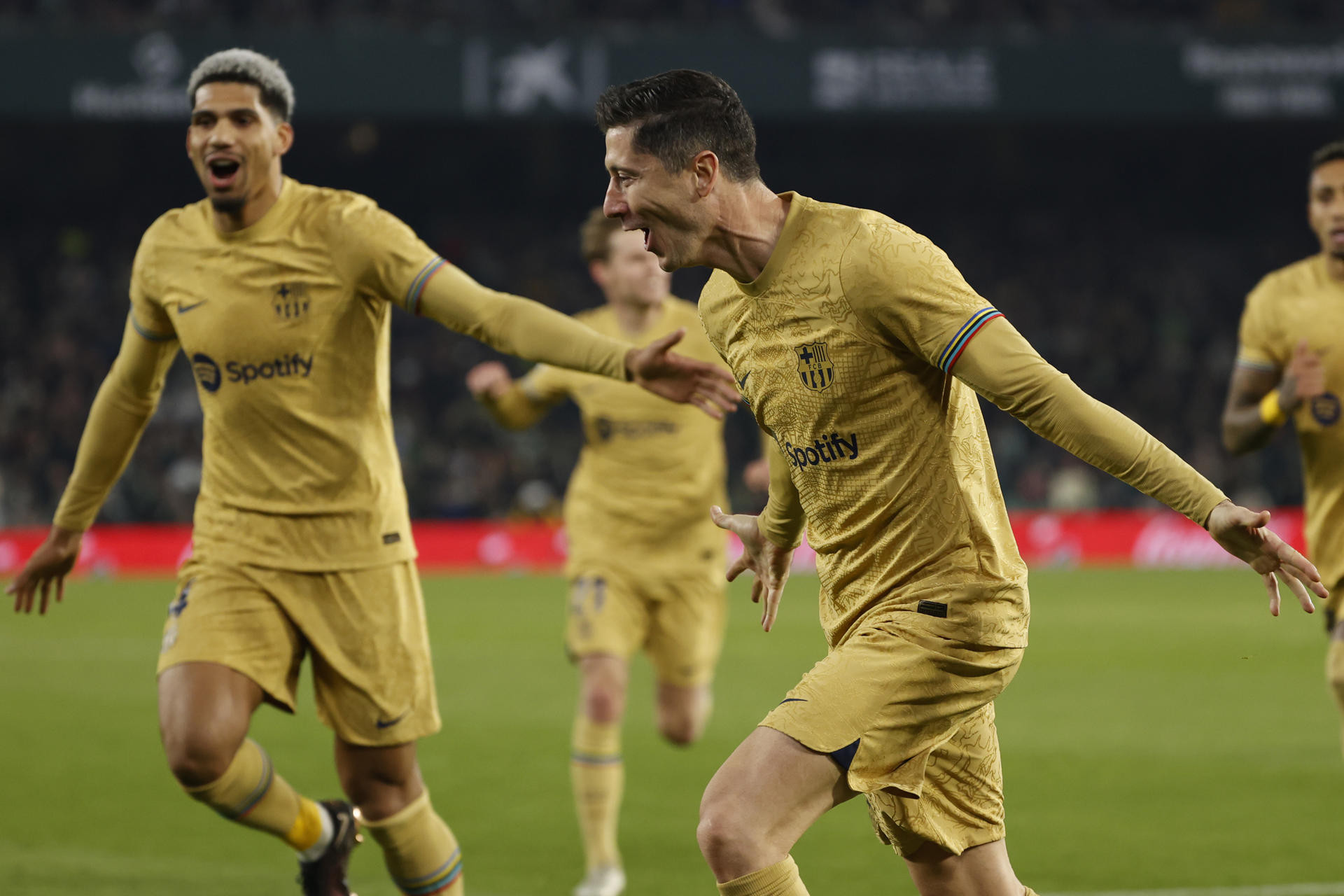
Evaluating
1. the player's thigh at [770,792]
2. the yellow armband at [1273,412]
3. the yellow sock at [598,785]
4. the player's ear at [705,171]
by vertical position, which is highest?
the player's ear at [705,171]

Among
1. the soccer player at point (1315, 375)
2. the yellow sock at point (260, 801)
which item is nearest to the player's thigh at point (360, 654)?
the yellow sock at point (260, 801)

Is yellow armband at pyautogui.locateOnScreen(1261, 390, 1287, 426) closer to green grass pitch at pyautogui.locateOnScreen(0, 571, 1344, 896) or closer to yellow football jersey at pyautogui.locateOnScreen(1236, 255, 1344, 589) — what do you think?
yellow football jersey at pyautogui.locateOnScreen(1236, 255, 1344, 589)

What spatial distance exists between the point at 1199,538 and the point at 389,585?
15959mm

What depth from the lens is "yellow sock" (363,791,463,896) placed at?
447 centimetres

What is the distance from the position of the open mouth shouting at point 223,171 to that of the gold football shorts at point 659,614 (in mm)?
2636

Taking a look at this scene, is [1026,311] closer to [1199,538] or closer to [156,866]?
[1199,538]

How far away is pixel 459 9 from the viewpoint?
73.5ft

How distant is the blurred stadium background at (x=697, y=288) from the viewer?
25.1 feet

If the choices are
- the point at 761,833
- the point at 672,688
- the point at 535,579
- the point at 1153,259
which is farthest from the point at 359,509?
the point at 1153,259

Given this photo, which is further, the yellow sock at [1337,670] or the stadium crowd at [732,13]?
the stadium crowd at [732,13]

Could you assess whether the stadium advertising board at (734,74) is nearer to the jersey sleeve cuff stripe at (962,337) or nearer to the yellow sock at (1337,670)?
the yellow sock at (1337,670)

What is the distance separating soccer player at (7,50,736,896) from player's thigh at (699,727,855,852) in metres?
1.59

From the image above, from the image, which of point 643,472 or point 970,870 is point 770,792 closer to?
point 970,870

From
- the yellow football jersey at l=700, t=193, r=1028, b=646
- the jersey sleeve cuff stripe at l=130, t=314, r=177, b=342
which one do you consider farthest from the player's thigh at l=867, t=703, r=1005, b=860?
the jersey sleeve cuff stripe at l=130, t=314, r=177, b=342
